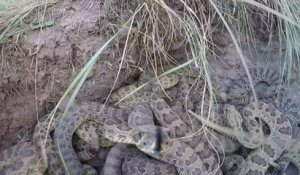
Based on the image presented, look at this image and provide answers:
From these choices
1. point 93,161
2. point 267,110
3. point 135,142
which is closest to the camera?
point 135,142

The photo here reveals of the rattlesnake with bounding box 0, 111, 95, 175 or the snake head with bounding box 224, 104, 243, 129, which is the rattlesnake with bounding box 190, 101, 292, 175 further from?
the rattlesnake with bounding box 0, 111, 95, 175

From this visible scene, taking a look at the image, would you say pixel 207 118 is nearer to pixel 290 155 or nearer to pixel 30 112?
pixel 290 155

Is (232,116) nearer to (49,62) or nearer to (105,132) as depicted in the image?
(105,132)

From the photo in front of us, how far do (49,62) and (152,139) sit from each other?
1.17 m

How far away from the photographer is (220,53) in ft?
14.9

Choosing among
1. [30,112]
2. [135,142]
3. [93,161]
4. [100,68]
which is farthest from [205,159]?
[30,112]

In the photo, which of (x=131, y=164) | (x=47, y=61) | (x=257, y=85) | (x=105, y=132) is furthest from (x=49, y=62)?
(x=257, y=85)

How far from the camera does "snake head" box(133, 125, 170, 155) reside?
11.5 ft

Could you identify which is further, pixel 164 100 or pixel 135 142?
pixel 164 100

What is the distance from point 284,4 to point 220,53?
2.47 feet

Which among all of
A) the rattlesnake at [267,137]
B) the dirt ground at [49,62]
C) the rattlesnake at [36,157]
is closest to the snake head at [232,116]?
the rattlesnake at [267,137]

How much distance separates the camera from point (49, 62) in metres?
4.01

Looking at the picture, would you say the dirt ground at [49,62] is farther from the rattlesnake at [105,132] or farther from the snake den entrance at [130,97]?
the rattlesnake at [105,132]

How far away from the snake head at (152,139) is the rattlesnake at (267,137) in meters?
0.52
